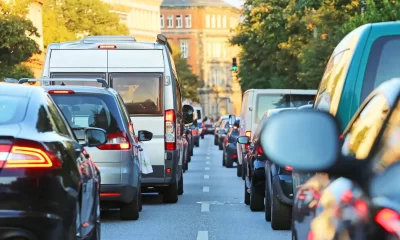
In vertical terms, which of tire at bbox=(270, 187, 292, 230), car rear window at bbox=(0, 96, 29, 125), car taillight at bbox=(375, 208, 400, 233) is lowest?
tire at bbox=(270, 187, 292, 230)

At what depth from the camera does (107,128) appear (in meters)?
15.7

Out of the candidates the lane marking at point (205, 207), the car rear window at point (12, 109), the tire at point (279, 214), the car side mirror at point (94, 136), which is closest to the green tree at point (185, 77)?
the lane marking at point (205, 207)

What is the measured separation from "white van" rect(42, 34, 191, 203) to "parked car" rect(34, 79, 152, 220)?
339cm

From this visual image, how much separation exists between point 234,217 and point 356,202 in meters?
12.1

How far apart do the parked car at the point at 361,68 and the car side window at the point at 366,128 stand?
107cm

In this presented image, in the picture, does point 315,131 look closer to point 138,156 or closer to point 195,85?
point 138,156

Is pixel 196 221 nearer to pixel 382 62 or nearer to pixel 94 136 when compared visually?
pixel 94 136

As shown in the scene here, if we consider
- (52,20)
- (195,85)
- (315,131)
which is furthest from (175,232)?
(195,85)

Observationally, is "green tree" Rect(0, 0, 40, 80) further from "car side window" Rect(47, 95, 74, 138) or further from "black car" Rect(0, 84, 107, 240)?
"black car" Rect(0, 84, 107, 240)

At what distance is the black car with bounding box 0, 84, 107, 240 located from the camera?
285 inches

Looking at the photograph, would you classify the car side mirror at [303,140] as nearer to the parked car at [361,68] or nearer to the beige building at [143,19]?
the parked car at [361,68]

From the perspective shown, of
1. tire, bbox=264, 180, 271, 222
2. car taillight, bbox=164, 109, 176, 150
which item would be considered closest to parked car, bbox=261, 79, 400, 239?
tire, bbox=264, 180, 271, 222

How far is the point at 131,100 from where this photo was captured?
1955 cm

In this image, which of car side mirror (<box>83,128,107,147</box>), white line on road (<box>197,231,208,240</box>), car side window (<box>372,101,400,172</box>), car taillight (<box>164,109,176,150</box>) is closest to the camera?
car side window (<box>372,101,400,172</box>)
